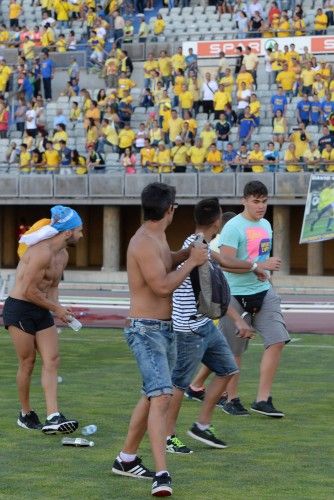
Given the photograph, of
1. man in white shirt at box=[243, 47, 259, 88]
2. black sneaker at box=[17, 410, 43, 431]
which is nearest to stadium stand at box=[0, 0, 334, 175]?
man in white shirt at box=[243, 47, 259, 88]

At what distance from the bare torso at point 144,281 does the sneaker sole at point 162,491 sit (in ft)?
3.60

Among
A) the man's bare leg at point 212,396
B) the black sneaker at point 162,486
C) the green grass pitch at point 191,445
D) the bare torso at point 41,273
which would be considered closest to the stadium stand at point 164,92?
the green grass pitch at point 191,445

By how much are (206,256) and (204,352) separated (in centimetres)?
176

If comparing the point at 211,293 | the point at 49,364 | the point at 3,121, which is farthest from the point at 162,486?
the point at 3,121

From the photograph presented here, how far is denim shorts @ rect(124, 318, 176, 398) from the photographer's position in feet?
31.8

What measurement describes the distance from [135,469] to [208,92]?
28370 mm

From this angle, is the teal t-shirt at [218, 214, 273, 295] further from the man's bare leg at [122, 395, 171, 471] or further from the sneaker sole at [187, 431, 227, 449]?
the man's bare leg at [122, 395, 171, 471]

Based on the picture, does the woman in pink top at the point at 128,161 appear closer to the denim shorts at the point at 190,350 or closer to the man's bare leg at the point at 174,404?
the denim shorts at the point at 190,350

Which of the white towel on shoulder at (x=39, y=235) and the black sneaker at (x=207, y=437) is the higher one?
the white towel on shoulder at (x=39, y=235)

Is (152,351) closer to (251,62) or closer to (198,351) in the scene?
(198,351)

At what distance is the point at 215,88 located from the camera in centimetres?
3778

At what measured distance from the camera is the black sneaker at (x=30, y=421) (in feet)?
40.3

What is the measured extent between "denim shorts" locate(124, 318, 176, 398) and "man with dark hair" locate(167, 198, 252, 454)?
35.6 inches

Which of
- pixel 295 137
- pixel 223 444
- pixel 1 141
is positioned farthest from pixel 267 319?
pixel 1 141
